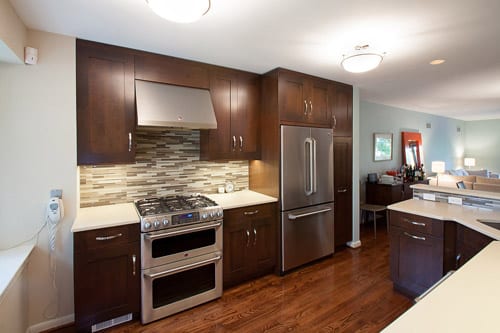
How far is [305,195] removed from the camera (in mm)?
3125

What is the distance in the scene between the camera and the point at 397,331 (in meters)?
0.83

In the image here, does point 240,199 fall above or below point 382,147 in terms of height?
below

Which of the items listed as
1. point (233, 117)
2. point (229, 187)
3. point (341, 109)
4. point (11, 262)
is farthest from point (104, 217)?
point (341, 109)

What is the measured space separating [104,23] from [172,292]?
88.9 inches

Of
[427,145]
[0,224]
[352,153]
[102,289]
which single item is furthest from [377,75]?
[427,145]

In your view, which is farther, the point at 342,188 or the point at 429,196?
the point at 342,188

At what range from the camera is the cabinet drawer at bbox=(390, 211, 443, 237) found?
226 cm

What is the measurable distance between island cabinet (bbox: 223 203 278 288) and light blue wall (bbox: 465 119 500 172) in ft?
29.2

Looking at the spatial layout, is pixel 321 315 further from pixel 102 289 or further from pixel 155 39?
pixel 155 39

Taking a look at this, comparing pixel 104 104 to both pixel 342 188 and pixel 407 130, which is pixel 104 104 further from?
pixel 407 130

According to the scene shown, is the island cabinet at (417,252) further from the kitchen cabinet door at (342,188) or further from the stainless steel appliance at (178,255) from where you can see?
the stainless steel appliance at (178,255)

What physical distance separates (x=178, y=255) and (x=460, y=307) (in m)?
1.96

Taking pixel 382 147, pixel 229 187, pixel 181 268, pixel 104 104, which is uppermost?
Answer: pixel 104 104

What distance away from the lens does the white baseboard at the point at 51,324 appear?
2.05 metres
